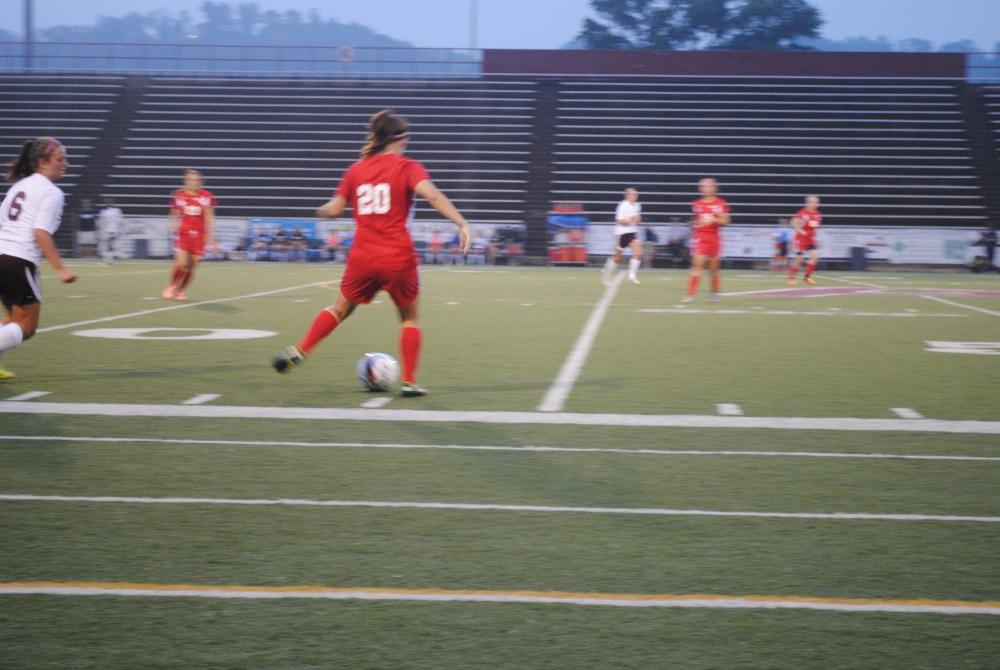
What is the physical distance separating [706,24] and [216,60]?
1682 inches

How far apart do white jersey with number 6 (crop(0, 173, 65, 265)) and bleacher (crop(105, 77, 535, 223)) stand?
105 feet

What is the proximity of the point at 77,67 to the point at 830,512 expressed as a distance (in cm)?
4944

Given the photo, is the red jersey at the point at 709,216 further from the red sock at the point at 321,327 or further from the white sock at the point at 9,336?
the white sock at the point at 9,336

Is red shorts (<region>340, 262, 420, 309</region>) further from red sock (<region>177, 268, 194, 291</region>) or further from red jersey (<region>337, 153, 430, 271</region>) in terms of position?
red sock (<region>177, 268, 194, 291</region>)

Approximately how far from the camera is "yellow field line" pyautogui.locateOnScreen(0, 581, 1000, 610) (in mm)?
3844

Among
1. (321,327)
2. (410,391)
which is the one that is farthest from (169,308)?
(410,391)

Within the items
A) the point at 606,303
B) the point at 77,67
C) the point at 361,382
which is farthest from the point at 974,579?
the point at 77,67

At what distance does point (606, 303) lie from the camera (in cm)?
1906

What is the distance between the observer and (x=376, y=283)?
8328 millimetres

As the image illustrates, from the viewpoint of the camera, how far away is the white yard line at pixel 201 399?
26.2ft

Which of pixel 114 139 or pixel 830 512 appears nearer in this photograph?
pixel 830 512

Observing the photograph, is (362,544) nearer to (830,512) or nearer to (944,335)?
(830,512)

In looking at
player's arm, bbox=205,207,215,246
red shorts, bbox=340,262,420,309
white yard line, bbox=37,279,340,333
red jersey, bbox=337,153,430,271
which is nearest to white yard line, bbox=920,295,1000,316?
white yard line, bbox=37,279,340,333

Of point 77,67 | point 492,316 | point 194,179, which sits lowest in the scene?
point 492,316
